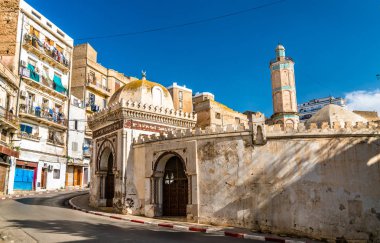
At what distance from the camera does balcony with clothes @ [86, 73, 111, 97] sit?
42.8 meters

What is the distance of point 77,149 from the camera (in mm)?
37281

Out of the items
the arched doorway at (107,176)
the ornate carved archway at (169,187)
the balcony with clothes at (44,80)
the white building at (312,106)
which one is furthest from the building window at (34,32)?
the white building at (312,106)

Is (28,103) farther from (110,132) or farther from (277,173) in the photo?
(277,173)

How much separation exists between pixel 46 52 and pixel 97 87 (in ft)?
35.2

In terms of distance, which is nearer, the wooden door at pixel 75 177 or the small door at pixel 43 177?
the small door at pixel 43 177

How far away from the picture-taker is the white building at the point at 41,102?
29.9m

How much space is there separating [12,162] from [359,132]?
2687cm

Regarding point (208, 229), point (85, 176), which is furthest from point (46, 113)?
point (208, 229)

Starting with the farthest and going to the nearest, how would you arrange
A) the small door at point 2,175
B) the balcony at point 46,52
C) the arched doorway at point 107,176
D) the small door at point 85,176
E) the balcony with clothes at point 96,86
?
the balcony with clothes at point 96,86 < the small door at point 85,176 < the balcony at point 46,52 < the small door at point 2,175 < the arched doorway at point 107,176

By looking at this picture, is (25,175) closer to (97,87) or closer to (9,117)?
(9,117)

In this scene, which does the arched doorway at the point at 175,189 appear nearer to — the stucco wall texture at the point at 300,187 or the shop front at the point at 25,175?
the stucco wall texture at the point at 300,187

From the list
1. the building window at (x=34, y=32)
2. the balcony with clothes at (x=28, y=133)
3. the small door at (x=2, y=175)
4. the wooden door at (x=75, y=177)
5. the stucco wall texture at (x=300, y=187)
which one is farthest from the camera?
the wooden door at (x=75, y=177)

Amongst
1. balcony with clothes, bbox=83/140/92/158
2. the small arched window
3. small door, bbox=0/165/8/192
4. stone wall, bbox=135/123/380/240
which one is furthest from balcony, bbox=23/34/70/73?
stone wall, bbox=135/123/380/240

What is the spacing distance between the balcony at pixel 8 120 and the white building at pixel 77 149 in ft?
28.4
